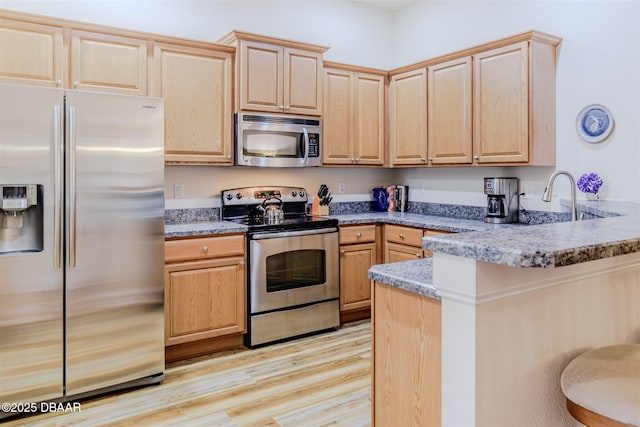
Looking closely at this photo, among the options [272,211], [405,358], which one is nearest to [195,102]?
[272,211]

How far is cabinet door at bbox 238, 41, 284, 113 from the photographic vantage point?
3471 millimetres

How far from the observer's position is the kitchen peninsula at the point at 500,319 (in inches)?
42.2

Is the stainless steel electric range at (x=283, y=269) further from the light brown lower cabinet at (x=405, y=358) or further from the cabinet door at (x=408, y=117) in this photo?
the light brown lower cabinet at (x=405, y=358)

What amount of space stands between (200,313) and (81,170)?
122 cm

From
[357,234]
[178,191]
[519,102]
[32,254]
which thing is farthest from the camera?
[357,234]

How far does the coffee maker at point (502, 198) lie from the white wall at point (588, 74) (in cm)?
12

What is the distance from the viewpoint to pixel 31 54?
2805 mm

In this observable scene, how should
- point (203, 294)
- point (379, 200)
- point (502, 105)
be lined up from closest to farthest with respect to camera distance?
point (203, 294) → point (502, 105) → point (379, 200)

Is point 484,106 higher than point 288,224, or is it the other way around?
point 484,106

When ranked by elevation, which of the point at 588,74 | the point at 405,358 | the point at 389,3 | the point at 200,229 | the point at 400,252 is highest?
the point at 389,3

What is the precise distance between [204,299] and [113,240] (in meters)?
0.81

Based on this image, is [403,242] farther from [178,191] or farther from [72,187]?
[72,187]

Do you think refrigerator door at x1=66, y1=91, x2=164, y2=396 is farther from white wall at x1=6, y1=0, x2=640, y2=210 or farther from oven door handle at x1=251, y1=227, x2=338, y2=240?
white wall at x1=6, y1=0, x2=640, y2=210

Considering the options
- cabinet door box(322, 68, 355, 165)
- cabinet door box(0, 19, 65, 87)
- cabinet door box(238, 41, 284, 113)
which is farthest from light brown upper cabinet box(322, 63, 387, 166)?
cabinet door box(0, 19, 65, 87)
